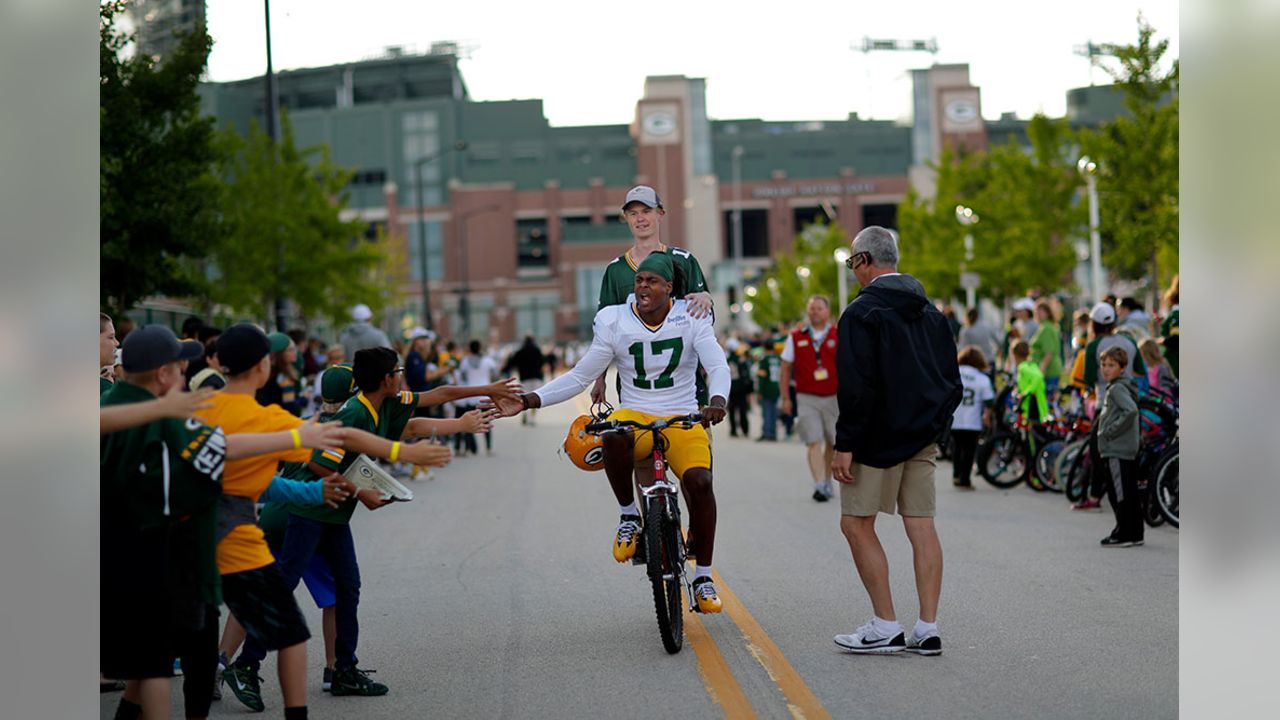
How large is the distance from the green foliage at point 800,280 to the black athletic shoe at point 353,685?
2571 inches

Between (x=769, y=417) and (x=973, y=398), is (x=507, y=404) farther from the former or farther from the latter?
(x=769, y=417)

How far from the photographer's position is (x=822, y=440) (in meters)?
16.6

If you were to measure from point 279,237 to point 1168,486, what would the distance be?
28580 millimetres

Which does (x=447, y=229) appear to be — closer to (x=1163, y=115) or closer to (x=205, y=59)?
(x=1163, y=115)

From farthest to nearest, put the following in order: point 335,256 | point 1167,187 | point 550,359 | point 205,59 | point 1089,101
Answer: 1. point 1089,101
2. point 550,359
3. point 335,256
4. point 1167,187
5. point 205,59

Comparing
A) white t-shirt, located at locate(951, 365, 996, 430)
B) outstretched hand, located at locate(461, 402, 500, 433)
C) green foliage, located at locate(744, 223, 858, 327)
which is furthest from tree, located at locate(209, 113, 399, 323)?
green foliage, located at locate(744, 223, 858, 327)

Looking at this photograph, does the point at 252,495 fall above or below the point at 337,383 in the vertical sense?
below

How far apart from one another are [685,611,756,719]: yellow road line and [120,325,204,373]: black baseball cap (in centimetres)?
291

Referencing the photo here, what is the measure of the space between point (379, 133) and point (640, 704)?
119333mm

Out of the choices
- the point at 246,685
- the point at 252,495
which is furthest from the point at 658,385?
the point at 252,495

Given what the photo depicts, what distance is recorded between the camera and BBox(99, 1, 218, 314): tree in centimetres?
1827

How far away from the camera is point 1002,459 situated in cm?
1769

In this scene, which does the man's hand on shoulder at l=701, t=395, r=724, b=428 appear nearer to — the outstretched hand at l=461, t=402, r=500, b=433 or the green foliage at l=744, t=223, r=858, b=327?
the outstretched hand at l=461, t=402, r=500, b=433
